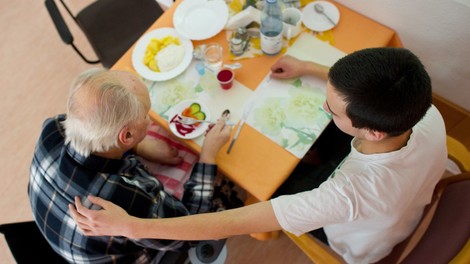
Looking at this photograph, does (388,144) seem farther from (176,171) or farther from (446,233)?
(176,171)

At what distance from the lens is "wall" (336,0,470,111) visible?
137 centimetres

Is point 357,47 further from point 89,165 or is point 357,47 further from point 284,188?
point 89,165

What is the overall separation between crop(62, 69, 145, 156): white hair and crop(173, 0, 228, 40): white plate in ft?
1.77

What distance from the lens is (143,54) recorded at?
5.16 feet

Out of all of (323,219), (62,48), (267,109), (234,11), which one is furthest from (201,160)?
(62,48)

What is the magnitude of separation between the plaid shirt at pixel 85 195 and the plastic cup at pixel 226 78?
475 millimetres

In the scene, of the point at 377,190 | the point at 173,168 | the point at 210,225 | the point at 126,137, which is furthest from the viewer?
the point at 173,168

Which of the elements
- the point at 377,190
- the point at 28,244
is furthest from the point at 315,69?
the point at 28,244

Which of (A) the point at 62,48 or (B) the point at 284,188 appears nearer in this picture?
(B) the point at 284,188

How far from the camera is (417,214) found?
1136 millimetres

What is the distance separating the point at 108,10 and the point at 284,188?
1.42 meters

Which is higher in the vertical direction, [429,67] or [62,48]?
[429,67]

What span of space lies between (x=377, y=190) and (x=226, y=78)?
73 centimetres

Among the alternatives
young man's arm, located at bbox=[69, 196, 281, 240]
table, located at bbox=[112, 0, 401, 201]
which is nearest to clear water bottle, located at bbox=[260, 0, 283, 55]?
table, located at bbox=[112, 0, 401, 201]
